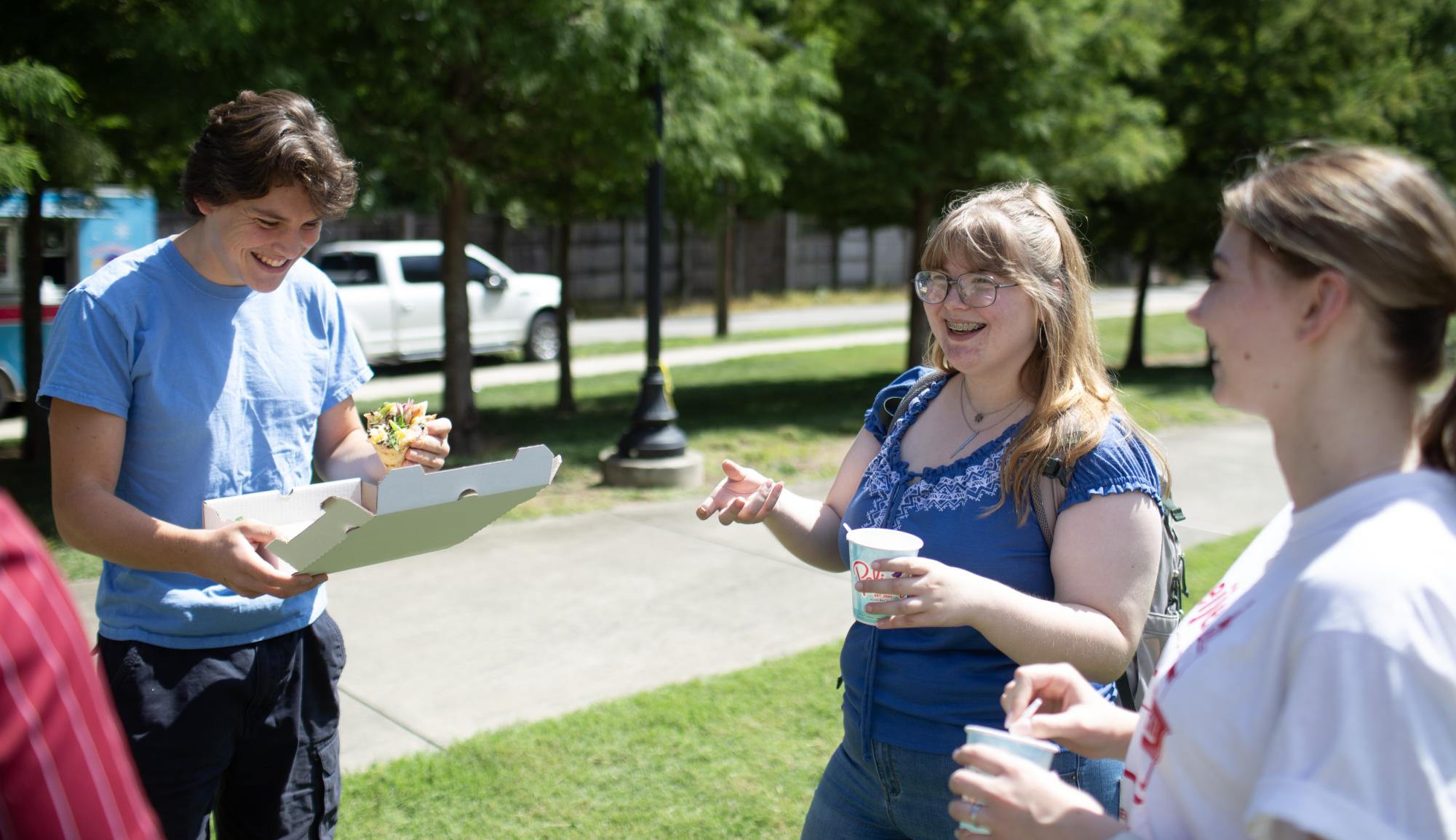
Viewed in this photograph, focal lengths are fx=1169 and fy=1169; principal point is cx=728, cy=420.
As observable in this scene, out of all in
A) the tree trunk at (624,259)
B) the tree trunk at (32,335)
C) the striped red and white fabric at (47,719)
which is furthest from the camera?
the tree trunk at (624,259)

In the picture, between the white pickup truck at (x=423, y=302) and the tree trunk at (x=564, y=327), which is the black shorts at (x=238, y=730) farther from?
the white pickup truck at (x=423, y=302)

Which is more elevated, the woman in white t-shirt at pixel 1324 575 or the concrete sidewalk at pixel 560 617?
the woman in white t-shirt at pixel 1324 575

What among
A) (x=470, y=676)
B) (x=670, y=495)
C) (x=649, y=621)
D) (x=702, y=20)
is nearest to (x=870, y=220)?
(x=702, y=20)

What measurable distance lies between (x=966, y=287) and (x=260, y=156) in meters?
1.40

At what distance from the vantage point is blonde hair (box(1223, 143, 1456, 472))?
4.13 feet

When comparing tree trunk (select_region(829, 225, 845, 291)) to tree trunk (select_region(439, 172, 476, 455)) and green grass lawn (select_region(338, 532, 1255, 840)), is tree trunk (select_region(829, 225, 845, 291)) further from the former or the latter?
green grass lawn (select_region(338, 532, 1255, 840))

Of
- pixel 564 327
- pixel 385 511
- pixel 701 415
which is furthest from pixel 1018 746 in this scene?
pixel 564 327

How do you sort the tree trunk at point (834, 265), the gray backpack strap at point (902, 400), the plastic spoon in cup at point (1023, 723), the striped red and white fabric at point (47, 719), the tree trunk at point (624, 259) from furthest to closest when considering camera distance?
1. the tree trunk at point (834, 265)
2. the tree trunk at point (624, 259)
3. the gray backpack strap at point (902, 400)
4. the plastic spoon in cup at point (1023, 723)
5. the striped red and white fabric at point (47, 719)

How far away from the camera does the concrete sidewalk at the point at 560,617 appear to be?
187 inches

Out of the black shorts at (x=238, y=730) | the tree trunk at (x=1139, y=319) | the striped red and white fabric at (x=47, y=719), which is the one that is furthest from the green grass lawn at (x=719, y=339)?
the striped red and white fabric at (x=47, y=719)

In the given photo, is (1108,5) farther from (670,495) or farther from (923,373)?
(923,373)

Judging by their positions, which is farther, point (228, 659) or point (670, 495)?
point (670, 495)

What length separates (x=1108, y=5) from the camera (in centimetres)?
1179

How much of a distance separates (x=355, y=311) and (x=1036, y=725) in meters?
15.6
